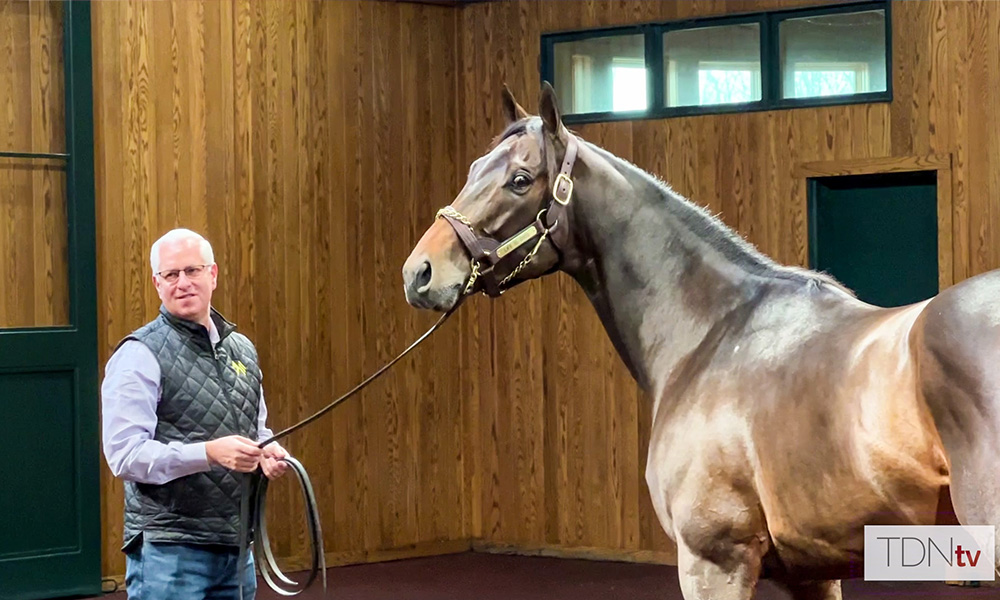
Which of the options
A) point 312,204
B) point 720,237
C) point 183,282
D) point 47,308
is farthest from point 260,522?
point 312,204

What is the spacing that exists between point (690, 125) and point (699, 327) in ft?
11.0

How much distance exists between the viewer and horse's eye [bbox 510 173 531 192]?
297cm

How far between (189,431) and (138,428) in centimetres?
12

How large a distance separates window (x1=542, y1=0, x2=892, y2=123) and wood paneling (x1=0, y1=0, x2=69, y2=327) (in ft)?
7.64

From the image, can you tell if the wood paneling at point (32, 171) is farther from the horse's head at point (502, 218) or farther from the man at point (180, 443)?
the horse's head at point (502, 218)

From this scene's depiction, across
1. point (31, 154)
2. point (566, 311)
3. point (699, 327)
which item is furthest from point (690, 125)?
point (699, 327)

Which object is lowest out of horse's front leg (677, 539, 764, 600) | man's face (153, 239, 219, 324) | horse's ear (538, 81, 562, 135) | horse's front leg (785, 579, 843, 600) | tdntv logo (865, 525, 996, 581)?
horse's front leg (785, 579, 843, 600)

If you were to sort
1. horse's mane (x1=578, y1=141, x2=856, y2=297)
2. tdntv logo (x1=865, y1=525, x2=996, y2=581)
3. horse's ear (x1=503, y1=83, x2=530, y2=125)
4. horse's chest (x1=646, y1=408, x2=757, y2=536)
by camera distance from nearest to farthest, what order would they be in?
tdntv logo (x1=865, y1=525, x2=996, y2=581)
horse's chest (x1=646, y1=408, x2=757, y2=536)
horse's mane (x1=578, y1=141, x2=856, y2=297)
horse's ear (x1=503, y1=83, x2=530, y2=125)

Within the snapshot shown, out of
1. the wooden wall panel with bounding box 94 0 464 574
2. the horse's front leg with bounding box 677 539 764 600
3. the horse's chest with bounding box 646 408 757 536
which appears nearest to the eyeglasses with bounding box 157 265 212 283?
the horse's chest with bounding box 646 408 757 536

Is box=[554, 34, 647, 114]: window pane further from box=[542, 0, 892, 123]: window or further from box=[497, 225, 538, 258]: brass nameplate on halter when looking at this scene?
box=[497, 225, 538, 258]: brass nameplate on halter

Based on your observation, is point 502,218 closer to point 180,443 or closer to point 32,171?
point 180,443

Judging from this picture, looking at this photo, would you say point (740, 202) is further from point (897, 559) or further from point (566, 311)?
point (897, 559)

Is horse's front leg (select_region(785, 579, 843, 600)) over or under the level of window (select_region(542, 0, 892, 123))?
under

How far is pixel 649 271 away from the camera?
3004 mm
